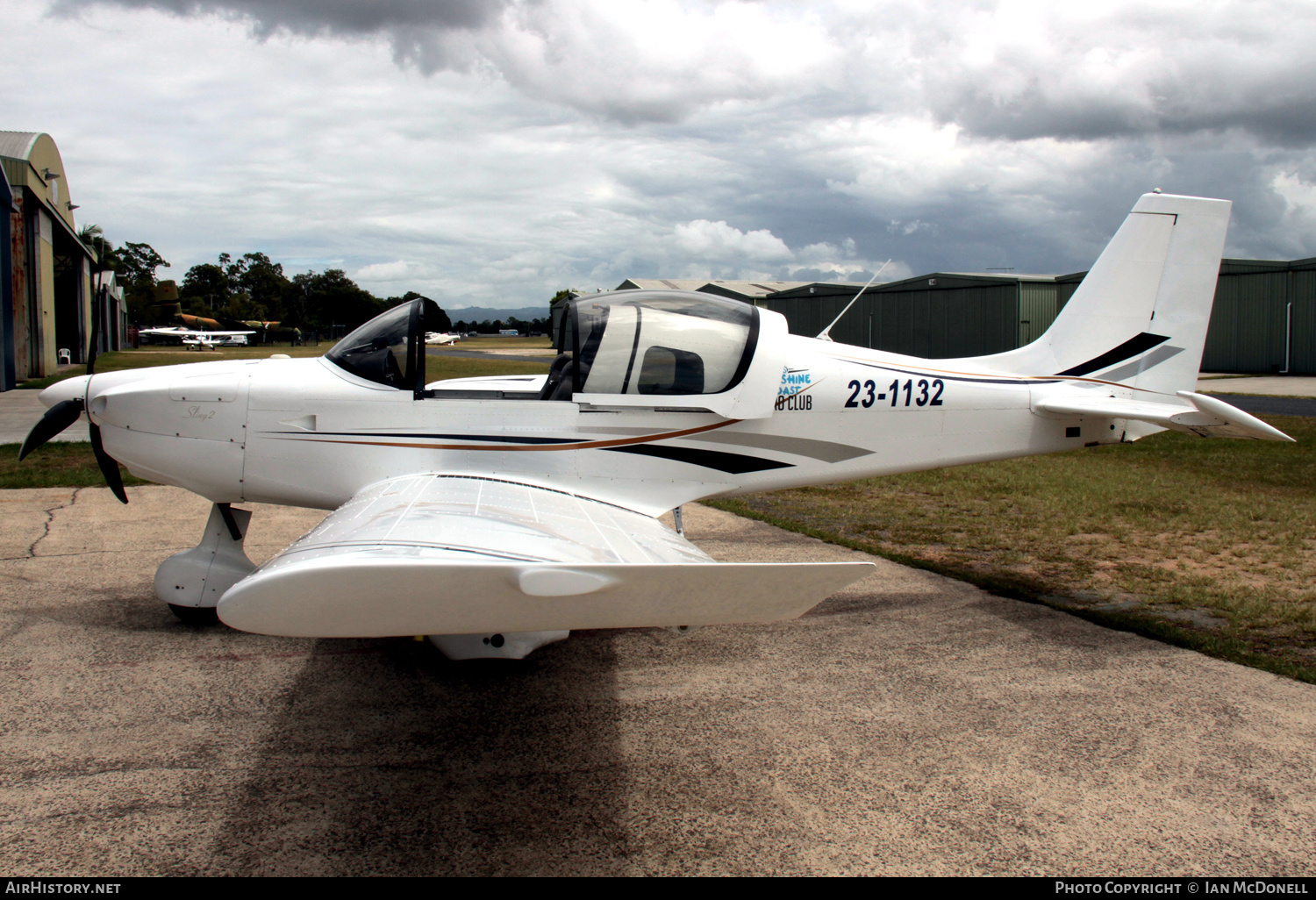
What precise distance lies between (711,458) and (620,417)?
0.58m

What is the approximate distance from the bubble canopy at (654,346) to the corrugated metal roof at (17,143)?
38047 millimetres

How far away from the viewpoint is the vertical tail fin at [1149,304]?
18.8ft

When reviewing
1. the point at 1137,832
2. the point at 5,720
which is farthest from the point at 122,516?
the point at 1137,832

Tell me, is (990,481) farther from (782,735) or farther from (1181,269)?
(782,735)

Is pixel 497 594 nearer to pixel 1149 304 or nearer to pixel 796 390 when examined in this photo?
pixel 796 390

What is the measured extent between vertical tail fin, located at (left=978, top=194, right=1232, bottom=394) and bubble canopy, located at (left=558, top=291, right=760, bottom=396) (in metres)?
2.15

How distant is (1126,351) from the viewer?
5762 mm

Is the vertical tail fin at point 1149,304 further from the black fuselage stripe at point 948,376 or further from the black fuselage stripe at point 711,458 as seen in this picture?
the black fuselage stripe at point 711,458

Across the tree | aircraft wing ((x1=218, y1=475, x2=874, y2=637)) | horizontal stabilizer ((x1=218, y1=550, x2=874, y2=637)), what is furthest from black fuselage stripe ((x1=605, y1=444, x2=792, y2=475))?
the tree

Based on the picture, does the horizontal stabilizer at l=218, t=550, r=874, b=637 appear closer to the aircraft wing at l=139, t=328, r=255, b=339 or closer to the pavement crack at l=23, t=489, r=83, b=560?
the pavement crack at l=23, t=489, r=83, b=560

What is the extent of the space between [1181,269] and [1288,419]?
507 inches

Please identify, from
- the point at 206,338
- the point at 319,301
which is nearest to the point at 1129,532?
the point at 206,338

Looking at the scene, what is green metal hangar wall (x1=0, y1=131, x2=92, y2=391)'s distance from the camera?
21.9 meters

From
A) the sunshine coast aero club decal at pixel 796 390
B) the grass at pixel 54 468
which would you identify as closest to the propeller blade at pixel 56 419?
the sunshine coast aero club decal at pixel 796 390
